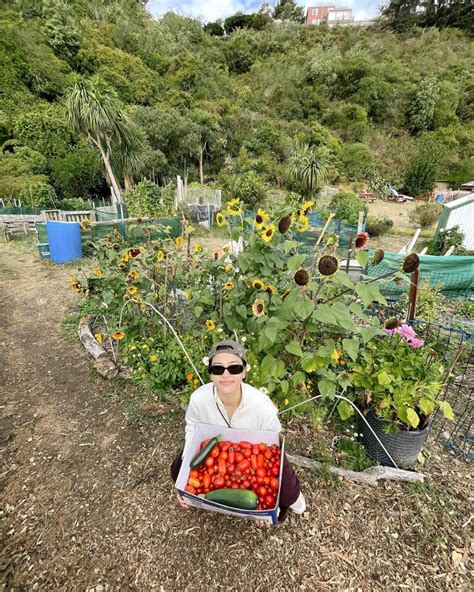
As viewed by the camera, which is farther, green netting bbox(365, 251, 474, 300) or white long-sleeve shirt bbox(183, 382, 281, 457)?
green netting bbox(365, 251, 474, 300)

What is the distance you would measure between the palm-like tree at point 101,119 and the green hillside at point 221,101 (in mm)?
351

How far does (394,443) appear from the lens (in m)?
1.63

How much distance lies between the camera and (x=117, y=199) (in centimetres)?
1245

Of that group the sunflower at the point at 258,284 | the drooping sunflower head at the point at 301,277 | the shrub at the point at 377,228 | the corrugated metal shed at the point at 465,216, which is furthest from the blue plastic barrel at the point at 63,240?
the corrugated metal shed at the point at 465,216

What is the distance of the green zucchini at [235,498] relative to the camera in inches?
44.3

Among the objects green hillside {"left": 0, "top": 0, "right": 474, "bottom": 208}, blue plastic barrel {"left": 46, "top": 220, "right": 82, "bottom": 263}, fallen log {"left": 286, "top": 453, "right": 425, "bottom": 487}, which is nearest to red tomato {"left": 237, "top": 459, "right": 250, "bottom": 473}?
fallen log {"left": 286, "top": 453, "right": 425, "bottom": 487}

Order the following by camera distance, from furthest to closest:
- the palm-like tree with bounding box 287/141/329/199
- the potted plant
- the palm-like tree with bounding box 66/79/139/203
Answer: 1. the palm-like tree with bounding box 287/141/329/199
2. the palm-like tree with bounding box 66/79/139/203
3. the potted plant

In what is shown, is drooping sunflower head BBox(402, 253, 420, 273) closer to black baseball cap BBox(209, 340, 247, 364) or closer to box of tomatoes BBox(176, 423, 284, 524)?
black baseball cap BBox(209, 340, 247, 364)

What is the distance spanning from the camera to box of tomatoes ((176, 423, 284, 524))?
1.14m

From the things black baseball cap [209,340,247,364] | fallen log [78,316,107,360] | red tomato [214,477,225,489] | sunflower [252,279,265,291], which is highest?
sunflower [252,279,265,291]

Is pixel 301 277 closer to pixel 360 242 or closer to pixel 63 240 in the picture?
pixel 360 242

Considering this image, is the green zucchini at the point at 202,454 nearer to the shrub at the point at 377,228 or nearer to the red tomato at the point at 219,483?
the red tomato at the point at 219,483

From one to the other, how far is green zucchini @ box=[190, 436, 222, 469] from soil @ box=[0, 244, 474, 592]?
462 mm

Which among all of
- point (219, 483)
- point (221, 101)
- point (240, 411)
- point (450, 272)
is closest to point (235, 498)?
point (219, 483)
